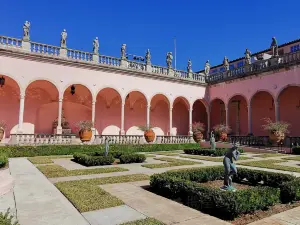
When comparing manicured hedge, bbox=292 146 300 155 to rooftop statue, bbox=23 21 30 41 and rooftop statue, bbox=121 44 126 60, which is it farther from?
rooftop statue, bbox=23 21 30 41

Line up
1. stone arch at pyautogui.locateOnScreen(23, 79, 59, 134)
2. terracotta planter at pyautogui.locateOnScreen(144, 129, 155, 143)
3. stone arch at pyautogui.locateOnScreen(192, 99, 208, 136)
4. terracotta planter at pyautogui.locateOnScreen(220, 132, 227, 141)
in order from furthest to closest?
stone arch at pyautogui.locateOnScreen(192, 99, 208, 136) < terracotta planter at pyautogui.locateOnScreen(220, 132, 227, 141) < stone arch at pyautogui.locateOnScreen(23, 79, 59, 134) < terracotta planter at pyautogui.locateOnScreen(144, 129, 155, 143)

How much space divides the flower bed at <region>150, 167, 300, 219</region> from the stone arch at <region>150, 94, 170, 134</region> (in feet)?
68.4

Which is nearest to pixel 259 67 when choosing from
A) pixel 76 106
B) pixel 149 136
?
pixel 149 136

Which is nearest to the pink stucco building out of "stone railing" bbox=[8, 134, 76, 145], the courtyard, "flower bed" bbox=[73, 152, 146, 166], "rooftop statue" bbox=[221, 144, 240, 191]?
"stone railing" bbox=[8, 134, 76, 145]

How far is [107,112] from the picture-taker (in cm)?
2509

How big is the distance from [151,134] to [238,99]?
11.9 meters

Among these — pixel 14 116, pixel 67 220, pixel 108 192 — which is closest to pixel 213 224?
pixel 67 220

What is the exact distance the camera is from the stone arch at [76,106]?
915 inches

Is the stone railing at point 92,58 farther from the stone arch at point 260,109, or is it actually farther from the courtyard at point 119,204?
the courtyard at point 119,204

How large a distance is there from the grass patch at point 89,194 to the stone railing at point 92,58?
48.5 feet

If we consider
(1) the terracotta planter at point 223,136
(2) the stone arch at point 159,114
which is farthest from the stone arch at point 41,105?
(1) the terracotta planter at point 223,136

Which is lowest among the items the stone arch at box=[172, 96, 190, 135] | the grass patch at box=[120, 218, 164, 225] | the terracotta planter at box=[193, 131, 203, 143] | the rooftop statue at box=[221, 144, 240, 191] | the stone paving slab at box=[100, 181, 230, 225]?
the stone paving slab at box=[100, 181, 230, 225]

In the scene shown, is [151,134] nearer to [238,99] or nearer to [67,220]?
[238,99]

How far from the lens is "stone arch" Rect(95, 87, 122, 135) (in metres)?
24.5
